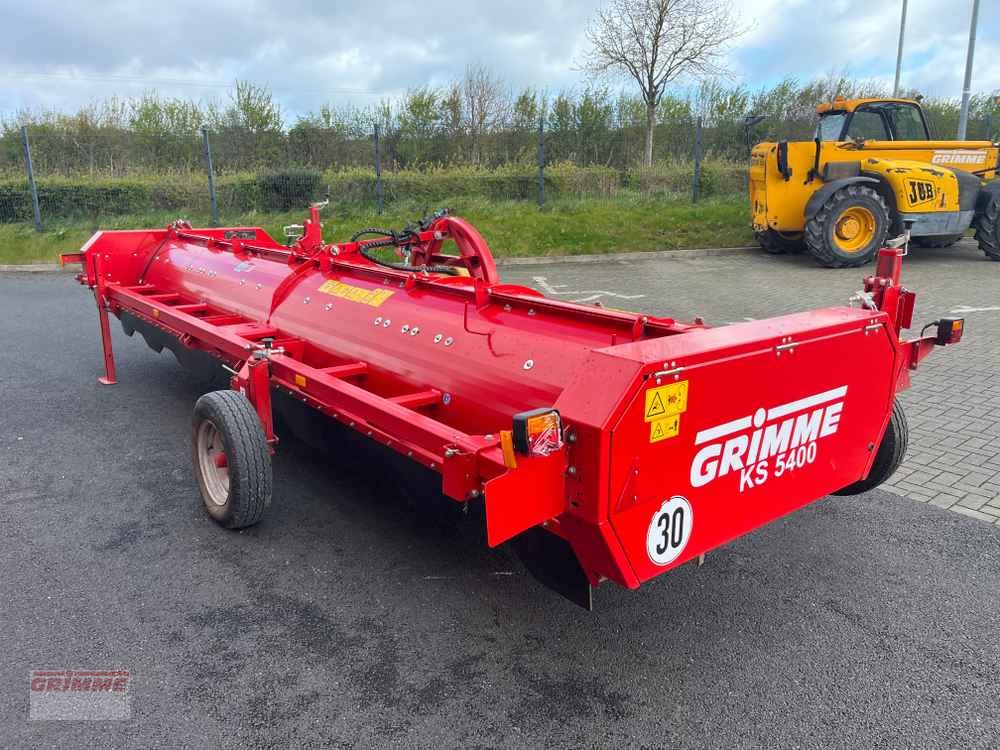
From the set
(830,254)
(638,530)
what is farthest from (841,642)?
(830,254)

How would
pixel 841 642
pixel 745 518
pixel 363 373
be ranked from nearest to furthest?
pixel 745 518 → pixel 841 642 → pixel 363 373

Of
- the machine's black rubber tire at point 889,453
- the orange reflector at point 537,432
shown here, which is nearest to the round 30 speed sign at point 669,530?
the orange reflector at point 537,432

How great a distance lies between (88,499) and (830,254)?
34.6 feet

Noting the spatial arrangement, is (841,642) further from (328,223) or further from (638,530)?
(328,223)

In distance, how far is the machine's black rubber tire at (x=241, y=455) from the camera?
343 centimetres

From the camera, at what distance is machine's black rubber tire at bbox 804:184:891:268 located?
11.2 m

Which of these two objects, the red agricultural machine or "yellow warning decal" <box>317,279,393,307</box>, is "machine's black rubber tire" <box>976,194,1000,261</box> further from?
"yellow warning decal" <box>317,279,393,307</box>

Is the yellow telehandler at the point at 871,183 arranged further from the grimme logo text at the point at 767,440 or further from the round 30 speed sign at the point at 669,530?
the round 30 speed sign at the point at 669,530

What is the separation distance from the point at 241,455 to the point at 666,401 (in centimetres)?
203

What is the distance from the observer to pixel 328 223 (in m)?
15.1

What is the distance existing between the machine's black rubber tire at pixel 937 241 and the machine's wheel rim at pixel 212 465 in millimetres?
11714

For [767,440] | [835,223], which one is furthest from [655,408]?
[835,223]

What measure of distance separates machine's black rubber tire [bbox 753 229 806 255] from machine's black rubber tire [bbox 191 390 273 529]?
1091cm

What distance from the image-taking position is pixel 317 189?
16.1m
